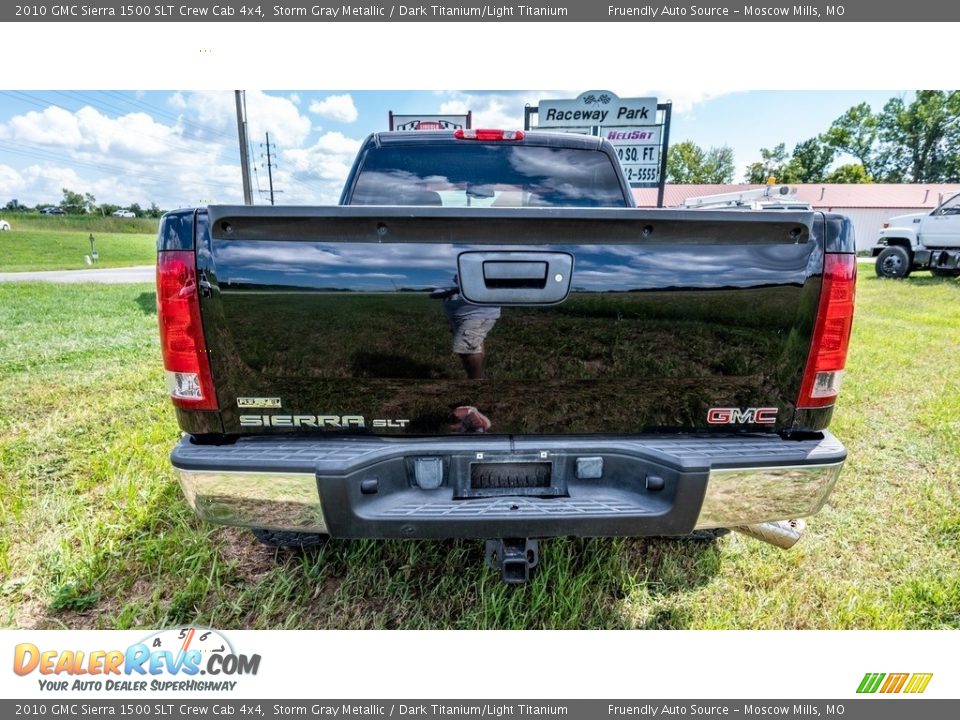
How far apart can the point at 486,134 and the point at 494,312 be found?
5.88ft

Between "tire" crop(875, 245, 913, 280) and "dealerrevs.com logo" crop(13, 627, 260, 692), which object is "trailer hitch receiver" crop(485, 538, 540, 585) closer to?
"dealerrevs.com logo" crop(13, 627, 260, 692)

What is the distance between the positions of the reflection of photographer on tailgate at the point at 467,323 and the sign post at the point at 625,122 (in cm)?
1226

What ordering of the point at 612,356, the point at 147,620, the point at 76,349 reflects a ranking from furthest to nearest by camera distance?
the point at 76,349
the point at 147,620
the point at 612,356

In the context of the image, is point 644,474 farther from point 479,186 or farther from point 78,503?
point 78,503

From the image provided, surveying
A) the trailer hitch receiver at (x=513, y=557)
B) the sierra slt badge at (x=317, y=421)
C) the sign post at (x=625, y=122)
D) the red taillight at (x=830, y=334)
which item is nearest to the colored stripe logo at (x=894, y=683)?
the red taillight at (x=830, y=334)

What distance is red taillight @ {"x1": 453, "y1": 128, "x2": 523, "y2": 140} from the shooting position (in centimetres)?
301

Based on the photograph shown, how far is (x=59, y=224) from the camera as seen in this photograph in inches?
1409

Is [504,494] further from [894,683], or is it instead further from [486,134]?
[486,134]

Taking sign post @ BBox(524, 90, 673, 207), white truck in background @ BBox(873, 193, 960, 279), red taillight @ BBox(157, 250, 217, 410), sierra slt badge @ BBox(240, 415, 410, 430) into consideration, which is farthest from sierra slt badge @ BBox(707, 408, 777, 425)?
white truck in background @ BBox(873, 193, 960, 279)

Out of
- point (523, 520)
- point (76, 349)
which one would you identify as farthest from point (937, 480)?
point (76, 349)

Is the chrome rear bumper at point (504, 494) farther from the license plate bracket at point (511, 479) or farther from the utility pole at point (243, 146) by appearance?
the utility pole at point (243, 146)

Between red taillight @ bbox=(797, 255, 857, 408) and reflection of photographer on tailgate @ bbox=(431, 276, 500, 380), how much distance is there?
115 centimetres

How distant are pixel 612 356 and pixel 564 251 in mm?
416

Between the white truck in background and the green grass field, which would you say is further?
the green grass field
